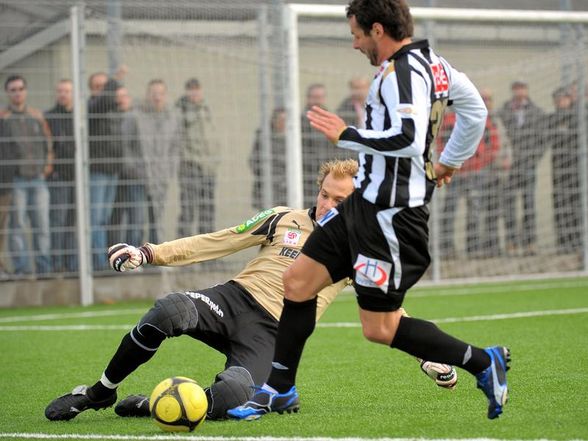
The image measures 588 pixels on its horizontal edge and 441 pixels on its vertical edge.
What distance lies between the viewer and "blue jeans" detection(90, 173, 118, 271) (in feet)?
43.2

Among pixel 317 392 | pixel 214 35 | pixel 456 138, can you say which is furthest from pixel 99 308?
pixel 456 138

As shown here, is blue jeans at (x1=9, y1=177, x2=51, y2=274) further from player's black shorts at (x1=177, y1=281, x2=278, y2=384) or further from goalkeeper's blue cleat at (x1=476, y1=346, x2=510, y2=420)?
goalkeeper's blue cleat at (x1=476, y1=346, x2=510, y2=420)

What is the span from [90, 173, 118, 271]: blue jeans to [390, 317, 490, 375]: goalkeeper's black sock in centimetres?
847

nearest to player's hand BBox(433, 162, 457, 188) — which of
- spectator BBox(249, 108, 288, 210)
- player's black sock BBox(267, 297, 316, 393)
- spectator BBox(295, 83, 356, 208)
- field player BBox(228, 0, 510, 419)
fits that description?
field player BBox(228, 0, 510, 419)

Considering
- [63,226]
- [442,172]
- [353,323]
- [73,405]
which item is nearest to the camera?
[442,172]

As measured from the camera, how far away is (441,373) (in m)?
5.82

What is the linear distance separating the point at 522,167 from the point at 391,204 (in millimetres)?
10082

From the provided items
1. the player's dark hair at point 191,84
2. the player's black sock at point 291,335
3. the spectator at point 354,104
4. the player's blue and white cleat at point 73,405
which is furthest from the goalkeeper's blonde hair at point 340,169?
the spectator at point 354,104

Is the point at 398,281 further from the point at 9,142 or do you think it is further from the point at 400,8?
the point at 9,142

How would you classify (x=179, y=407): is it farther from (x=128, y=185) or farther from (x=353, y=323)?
(x=128, y=185)

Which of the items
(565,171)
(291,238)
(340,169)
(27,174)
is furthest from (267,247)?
(565,171)

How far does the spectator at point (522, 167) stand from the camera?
14.5 m

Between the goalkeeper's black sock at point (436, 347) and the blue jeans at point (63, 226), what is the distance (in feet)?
27.9

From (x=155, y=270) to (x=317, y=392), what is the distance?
7.32m
